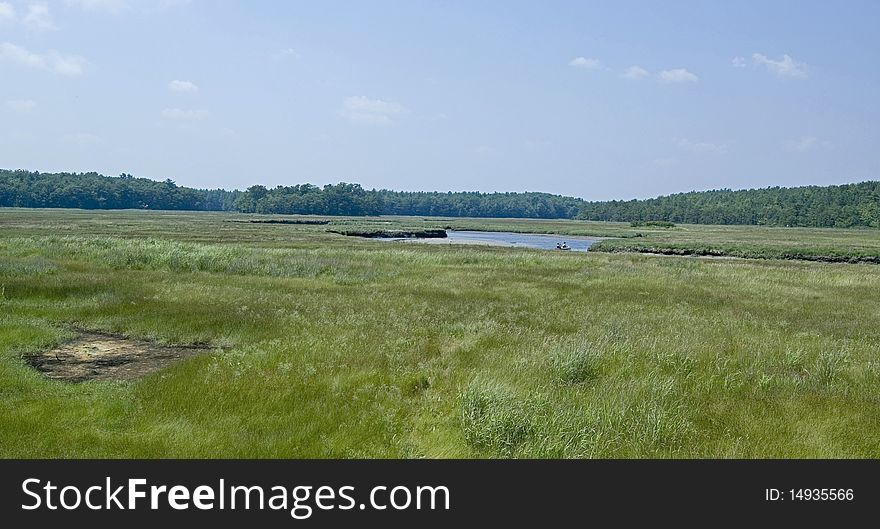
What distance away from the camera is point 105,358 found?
13.2 metres

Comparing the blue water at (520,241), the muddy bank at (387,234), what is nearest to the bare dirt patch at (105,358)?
the blue water at (520,241)

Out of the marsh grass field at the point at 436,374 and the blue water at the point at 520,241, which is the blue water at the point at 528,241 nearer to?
the blue water at the point at 520,241

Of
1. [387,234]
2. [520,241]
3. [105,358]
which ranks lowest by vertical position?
[105,358]

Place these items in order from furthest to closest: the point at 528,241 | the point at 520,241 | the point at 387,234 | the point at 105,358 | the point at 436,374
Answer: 1. the point at 387,234
2. the point at 528,241
3. the point at 520,241
4. the point at 105,358
5. the point at 436,374

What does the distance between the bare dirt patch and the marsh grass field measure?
1.23ft

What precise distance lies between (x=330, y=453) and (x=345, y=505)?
5.35 feet

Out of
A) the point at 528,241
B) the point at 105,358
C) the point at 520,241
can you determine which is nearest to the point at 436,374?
the point at 105,358

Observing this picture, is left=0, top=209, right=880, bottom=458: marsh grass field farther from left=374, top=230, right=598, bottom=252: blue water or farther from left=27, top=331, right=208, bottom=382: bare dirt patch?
left=374, top=230, right=598, bottom=252: blue water

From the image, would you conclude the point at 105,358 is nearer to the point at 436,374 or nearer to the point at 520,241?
the point at 436,374

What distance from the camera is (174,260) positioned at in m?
33.3

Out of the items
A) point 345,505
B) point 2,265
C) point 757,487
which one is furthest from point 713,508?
point 2,265

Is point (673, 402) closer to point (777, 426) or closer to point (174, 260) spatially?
point (777, 426)

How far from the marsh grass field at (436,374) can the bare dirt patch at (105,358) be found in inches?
14.7

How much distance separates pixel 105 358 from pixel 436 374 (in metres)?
7.59
